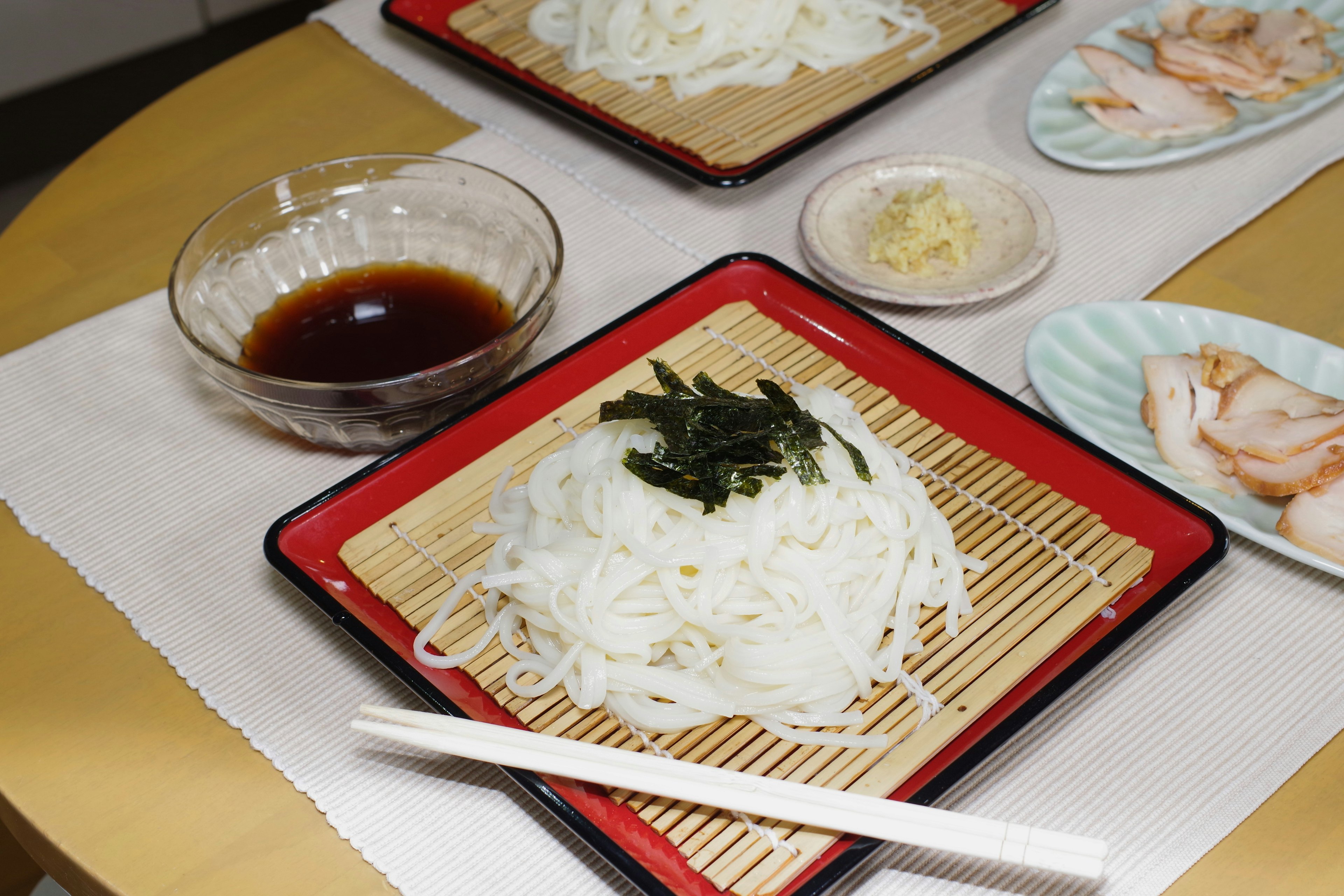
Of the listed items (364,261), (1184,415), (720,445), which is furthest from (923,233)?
(364,261)

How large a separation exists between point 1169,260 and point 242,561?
68.3 inches

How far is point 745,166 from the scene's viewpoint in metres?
2.17

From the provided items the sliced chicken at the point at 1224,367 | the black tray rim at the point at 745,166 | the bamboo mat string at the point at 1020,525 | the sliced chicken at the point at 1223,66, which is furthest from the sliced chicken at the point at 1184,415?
the sliced chicken at the point at 1223,66

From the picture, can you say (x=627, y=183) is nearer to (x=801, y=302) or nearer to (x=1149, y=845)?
(x=801, y=302)

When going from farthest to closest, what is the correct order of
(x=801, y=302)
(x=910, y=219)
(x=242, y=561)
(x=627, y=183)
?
1. (x=627, y=183)
2. (x=910, y=219)
3. (x=801, y=302)
4. (x=242, y=561)

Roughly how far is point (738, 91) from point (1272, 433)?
52.2 inches

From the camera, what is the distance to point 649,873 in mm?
1150

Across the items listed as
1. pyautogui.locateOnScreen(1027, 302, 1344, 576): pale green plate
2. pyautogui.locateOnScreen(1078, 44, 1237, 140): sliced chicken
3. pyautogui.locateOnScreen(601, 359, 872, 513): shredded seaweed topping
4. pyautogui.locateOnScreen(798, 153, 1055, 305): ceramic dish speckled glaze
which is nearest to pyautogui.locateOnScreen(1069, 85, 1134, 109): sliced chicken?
pyautogui.locateOnScreen(1078, 44, 1237, 140): sliced chicken

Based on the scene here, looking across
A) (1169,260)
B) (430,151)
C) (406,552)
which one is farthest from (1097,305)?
(430,151)

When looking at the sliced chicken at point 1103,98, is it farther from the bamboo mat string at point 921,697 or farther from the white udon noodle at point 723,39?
the bamboo mat string at point 921,697

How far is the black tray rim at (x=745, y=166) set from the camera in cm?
216

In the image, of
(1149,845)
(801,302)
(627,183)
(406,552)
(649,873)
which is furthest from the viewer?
(627,183)

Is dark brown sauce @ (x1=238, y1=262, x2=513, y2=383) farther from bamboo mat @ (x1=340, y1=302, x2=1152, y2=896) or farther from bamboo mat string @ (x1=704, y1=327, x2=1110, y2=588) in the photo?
bamboo mat string @ (x1=704, y1=327, x2=1110, y2=588)

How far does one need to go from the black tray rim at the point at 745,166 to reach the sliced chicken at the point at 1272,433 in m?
0.95
